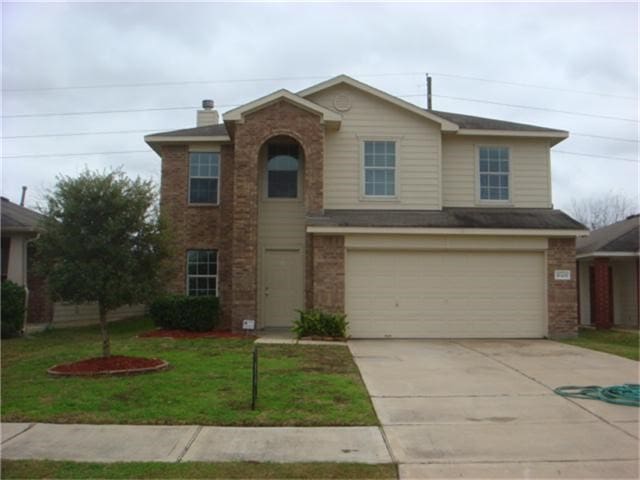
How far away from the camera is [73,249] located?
10.2m

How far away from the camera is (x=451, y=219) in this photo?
16922 millimetres

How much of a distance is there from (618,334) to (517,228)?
5.06m

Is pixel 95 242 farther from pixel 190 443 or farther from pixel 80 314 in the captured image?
pixel 80 314

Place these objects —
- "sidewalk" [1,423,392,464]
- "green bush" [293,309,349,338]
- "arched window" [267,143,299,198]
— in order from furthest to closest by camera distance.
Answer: "arched window" [267,143,299,198], "green bush" [293,309,349,338], "sidewalk" [1,423,392,464]

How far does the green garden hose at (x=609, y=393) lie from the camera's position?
8266mm

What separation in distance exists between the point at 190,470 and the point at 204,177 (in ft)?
47.6

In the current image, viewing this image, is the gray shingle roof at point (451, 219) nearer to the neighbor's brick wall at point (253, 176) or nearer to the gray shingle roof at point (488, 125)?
the neighbor's brick wall at point (253, 176)

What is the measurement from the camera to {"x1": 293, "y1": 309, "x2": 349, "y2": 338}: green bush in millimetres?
15320

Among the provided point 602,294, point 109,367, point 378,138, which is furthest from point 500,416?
point 602,294

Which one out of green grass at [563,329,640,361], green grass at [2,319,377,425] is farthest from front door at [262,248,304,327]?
green grass at [563,329,640,361]

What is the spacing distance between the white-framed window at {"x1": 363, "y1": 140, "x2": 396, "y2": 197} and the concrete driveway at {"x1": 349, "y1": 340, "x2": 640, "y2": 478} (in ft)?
20.7

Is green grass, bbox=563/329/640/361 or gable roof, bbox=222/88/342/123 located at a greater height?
gable roof, bbox=222/88/342/123

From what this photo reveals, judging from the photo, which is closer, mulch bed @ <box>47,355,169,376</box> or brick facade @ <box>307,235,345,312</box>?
mulch bed @ <box>47,355,169,376</box>

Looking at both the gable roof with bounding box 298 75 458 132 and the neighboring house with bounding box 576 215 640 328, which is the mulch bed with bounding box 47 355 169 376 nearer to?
the gable roof with bounding box 298 75 458 132
